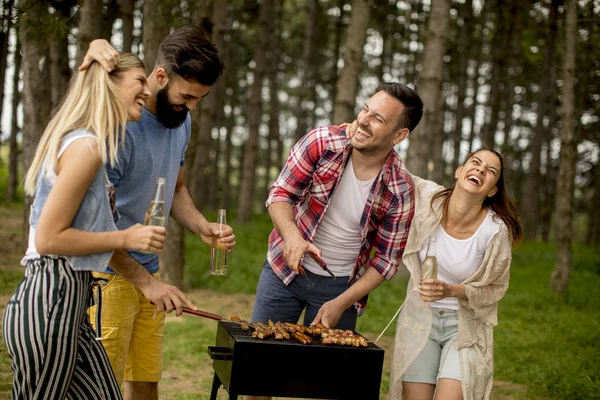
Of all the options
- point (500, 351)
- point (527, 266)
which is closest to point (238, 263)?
point (500, 351)

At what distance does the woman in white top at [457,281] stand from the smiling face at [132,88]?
198 cm

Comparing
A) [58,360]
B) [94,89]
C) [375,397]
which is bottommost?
[375,397]

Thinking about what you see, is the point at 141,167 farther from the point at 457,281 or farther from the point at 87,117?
the point at 457,281

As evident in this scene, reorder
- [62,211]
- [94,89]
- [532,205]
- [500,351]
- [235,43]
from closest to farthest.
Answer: [62,211], [94,89], [500,351], [532,205], [235,43]

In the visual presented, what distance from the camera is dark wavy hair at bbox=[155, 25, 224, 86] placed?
3471 mm

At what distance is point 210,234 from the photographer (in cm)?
395

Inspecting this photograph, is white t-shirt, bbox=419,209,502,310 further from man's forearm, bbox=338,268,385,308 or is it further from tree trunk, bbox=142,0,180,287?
tree trunk, bbox=142,0,180,287

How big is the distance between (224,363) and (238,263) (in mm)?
8472

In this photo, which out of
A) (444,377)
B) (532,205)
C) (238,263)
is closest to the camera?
(444,377)

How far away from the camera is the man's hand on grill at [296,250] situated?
13.2 ft

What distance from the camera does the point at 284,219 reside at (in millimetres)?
4277

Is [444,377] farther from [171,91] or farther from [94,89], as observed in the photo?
[94,89]

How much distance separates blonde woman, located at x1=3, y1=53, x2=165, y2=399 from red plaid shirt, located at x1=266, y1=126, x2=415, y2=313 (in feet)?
5.16

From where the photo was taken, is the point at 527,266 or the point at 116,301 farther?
the point at 527,266
